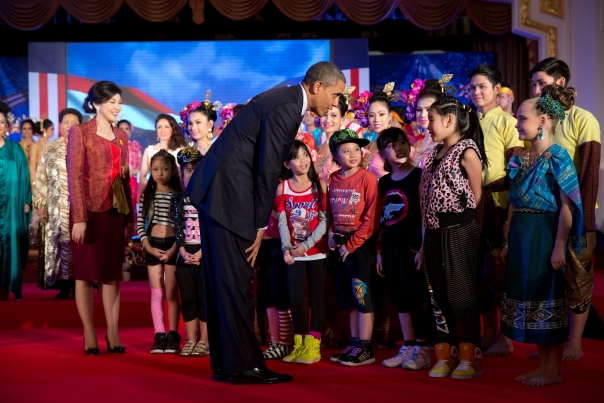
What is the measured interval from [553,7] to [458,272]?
23.1 feet

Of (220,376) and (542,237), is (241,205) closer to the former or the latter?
(220,376)

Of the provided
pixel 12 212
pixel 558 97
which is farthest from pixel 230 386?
pixel 12 212

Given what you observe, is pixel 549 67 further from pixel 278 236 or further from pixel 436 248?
pixel 278 236

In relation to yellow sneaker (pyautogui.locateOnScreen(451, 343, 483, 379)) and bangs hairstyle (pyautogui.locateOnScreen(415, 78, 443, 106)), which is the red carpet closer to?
yellow sneaker (pyautogui.locateOnScreen(451, 343, 483, 379))

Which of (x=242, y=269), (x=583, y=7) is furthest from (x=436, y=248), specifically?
(x=583, y=7)

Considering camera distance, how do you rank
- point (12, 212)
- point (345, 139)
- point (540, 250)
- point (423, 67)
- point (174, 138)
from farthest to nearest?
point (423, 67), point (174, 138), point (12, 212), point (345, 139), point (540, 250)

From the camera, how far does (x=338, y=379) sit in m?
3.48

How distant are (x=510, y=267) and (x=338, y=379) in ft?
3.22

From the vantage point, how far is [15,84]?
11273 millimetres

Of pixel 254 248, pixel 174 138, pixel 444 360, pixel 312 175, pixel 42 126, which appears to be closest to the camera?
pixel 254 248

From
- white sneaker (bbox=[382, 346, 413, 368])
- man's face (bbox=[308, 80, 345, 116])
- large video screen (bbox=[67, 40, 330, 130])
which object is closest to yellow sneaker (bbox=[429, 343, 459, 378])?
white sneaker (bbox=[382, 346, 413, 368])

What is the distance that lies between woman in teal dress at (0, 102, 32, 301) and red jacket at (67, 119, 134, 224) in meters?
1.87

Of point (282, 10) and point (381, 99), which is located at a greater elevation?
point (282, 10)

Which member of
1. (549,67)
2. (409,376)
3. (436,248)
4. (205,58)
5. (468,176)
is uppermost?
(205,58)
